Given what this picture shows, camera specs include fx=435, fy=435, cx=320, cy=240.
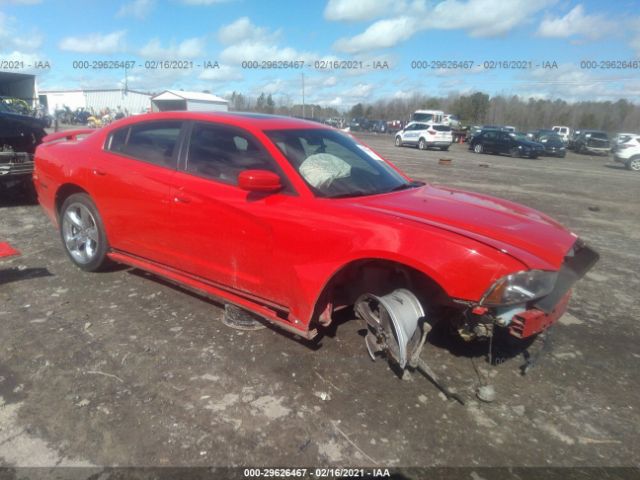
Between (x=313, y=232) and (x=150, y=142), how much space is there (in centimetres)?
191

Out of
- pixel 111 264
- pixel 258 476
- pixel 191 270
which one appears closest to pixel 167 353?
pixel 191 270

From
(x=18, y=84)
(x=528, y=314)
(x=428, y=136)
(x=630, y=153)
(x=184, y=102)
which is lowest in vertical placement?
Answer: (x=528, y=314)

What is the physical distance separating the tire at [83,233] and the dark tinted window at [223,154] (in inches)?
52.4

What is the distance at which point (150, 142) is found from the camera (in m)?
3.71

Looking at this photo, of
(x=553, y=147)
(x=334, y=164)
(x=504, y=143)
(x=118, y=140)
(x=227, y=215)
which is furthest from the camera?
(x=553, y=147)

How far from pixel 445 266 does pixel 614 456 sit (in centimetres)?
128

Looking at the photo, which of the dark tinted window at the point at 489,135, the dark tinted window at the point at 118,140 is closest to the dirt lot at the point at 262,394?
the dark tinted window at the point at 118,140

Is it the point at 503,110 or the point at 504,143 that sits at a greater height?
the point at 503,110

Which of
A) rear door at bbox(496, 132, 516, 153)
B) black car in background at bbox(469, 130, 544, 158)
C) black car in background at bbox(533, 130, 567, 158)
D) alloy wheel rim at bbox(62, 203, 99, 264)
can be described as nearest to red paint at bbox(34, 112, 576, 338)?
alloy wheel rim at bbox(62, 203, 99, 264)

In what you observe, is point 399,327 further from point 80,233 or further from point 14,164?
point 14,164

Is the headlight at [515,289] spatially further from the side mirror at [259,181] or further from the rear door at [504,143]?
the rear door at [504,143]

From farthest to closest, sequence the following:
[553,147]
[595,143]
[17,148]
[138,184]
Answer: [595,143], [553,147], [17,148], [138,184]

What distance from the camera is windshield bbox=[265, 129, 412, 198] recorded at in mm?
3031

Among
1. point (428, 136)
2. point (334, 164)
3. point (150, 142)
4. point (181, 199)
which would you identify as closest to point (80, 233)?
point (150, 142)
